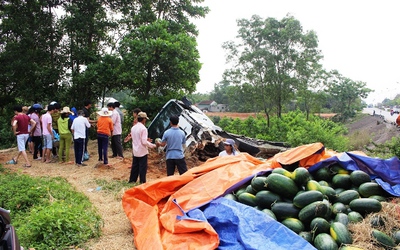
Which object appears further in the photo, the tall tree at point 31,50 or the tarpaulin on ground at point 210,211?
the tall tree at point 31,50

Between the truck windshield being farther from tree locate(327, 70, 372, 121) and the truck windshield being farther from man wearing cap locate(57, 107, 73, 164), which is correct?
tree locate(327, 70, 372, 121)

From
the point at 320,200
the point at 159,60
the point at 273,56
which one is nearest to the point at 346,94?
the point at 273,56

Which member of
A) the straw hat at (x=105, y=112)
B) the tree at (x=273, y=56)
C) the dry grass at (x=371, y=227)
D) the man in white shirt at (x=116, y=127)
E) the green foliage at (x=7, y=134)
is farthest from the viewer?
the tree at (x=273, y=56)

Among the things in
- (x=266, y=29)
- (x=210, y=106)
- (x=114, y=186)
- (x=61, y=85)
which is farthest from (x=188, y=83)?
(x=210, y=106)

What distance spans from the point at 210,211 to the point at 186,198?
1.90 feet

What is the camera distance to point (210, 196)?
4.56 m

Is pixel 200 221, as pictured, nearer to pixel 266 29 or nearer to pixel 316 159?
pixel 316 159

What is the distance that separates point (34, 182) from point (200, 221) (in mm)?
4655

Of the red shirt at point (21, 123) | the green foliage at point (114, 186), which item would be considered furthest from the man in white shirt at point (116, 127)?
the green foliage at point (114, 186)

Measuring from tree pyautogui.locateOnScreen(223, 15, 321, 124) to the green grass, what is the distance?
19.6m

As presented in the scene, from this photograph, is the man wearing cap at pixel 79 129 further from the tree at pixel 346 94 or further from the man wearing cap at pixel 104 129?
the tree at pixel 346 94

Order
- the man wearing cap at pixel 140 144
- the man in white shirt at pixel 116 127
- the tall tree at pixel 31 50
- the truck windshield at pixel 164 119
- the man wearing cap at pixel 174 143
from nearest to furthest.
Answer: the man wearing cap at pixel 174 143 → the man wearing cap at pixel 140 144 → the man in white shirt at pixel 116 127 → the truck windshield at pixel 164 119 → the tall tree at pixel 31 50

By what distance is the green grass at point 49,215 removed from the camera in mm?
4390

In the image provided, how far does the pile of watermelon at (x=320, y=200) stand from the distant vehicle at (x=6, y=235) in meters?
2.66
